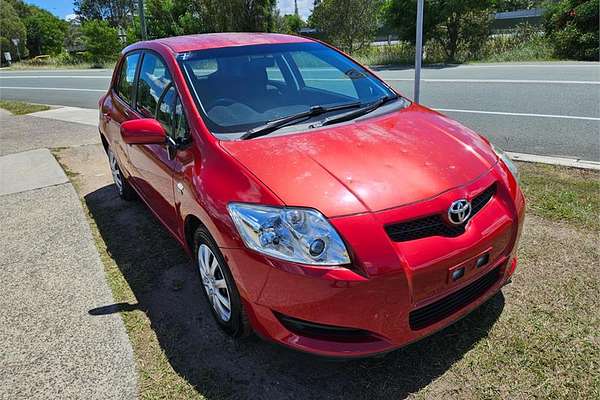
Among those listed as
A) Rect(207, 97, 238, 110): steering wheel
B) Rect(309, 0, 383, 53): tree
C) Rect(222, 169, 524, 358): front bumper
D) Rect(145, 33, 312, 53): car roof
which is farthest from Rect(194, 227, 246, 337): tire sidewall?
Rect(309, 0, 383, 53): tree

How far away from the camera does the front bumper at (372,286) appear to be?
6.42 ft

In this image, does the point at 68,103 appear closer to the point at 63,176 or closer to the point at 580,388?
the point at 63,176

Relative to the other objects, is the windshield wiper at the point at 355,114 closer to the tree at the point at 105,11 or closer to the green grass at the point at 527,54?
the green grass at the point at 527,54

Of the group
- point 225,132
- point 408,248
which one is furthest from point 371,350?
point 225,132

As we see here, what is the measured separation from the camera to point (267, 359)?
250 centimetres

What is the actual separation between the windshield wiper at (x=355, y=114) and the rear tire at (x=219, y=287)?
36.7 inches

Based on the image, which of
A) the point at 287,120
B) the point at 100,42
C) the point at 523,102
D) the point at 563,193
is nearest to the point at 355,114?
the point at 287,120

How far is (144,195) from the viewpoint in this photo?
395 cm

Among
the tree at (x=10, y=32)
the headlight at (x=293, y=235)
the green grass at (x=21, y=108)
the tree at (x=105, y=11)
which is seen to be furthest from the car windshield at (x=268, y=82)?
the tree at (x=105, y=11)

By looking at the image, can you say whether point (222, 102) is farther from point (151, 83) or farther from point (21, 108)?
point (21, 108)

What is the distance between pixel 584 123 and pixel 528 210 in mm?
3621

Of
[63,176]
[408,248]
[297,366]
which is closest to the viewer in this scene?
[408,248]

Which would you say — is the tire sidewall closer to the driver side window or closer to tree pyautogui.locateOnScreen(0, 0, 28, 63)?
the driver side window

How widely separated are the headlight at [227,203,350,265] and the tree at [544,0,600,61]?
16616mm
